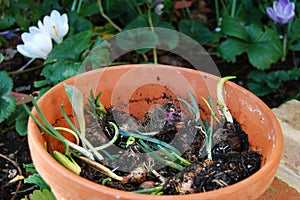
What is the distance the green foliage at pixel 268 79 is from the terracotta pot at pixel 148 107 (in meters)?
0.74

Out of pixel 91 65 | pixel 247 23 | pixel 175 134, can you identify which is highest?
pixel 175 134

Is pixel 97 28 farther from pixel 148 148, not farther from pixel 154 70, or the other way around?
pixel 148 148

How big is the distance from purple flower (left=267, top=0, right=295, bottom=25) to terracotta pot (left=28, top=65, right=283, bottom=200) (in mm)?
839

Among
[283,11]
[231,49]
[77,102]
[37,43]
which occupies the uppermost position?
[77,102]

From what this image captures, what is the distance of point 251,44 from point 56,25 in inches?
28.4

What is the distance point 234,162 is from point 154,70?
0.30 meters

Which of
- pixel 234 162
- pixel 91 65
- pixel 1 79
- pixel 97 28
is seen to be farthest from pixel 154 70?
pixel 97 28

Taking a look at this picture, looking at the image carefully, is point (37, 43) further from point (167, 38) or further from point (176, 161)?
point (176, 161)

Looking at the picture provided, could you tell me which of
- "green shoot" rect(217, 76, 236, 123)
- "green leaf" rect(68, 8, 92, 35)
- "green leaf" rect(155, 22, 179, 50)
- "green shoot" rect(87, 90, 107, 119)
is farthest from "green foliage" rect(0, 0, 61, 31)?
"green shoot" rect(217, 76, 236, 123)

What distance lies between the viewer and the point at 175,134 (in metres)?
1.07

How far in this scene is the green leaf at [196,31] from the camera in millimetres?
1991

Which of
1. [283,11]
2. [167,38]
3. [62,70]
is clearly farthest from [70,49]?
[283,11]

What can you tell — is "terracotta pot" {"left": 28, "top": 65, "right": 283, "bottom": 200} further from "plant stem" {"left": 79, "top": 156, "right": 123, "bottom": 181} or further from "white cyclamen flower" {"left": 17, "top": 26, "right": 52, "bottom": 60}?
"white cyclamen flower" {"left": 17, "top": 26, "right": 52, "bottom": 60}

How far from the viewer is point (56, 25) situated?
1.59 meters
